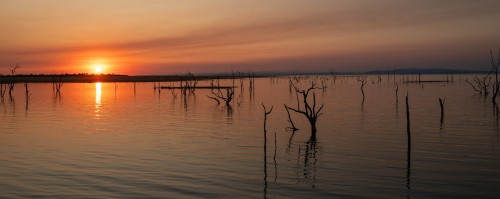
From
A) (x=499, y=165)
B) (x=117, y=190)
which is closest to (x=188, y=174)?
(x=117, y=190)

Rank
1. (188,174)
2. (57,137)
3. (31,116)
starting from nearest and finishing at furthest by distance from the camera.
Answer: (188,174), (57,137), (31,116)

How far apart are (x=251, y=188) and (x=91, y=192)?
3.75m

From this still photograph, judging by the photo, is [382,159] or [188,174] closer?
[188,174]

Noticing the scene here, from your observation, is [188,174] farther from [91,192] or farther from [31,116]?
[31,116]

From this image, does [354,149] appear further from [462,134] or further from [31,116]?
[31,116]

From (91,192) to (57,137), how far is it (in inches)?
424

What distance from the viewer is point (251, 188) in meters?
11.7

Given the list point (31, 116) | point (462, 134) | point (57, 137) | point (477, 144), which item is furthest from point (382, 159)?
point (31, 116)

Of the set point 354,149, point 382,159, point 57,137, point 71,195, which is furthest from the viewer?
point 57,137

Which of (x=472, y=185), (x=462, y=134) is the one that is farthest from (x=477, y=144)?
(x=472, y=185)

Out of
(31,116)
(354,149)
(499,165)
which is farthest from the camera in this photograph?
(31,116)

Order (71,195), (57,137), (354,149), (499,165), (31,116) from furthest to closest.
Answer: (31,116) → (57,137) → (354,149) → (499,165) → (71,195)

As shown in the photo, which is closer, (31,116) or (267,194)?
(267,194)

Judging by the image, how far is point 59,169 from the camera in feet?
46.0
